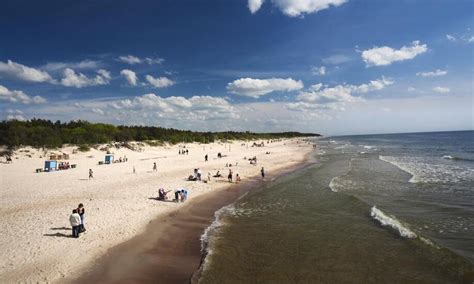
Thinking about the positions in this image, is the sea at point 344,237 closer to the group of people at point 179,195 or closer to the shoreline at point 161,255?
the shoreline at point 161,255

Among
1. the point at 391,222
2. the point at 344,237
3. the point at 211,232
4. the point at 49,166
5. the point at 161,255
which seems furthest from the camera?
the point at 49,166

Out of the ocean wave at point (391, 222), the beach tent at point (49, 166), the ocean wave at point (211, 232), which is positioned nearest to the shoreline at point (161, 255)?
the ocean wave at point (211, 232)

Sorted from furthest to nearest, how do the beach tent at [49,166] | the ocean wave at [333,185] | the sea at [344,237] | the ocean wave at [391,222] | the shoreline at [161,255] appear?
the beach tent at [49,166], the ocean wave at [333,185], the ocean wave at [391,222], the sea at [344,237], the shoreline at [161,255]

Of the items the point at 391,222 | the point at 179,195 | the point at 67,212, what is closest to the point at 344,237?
the point at 391,222

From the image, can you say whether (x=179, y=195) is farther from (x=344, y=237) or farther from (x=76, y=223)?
(x=344, y=237)

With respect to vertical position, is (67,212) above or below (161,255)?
above

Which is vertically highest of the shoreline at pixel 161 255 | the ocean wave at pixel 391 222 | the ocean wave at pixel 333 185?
the ocean wave at pixel 333 185
